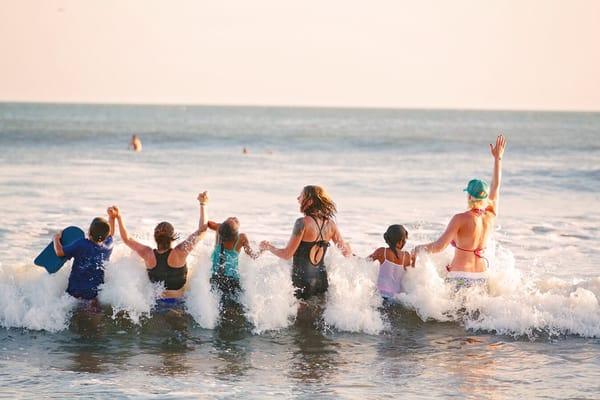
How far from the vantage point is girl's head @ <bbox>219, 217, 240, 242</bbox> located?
958 centimetres

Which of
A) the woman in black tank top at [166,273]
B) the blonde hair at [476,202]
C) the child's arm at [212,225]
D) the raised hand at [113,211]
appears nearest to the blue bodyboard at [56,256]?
the raised hand at [113,211]

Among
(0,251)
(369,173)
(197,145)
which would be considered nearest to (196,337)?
(0,251)

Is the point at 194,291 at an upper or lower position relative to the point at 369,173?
lower

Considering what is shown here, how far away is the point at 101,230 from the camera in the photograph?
9.58 meters

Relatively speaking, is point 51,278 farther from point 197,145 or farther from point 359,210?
point 197,145

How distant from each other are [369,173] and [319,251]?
24399mm

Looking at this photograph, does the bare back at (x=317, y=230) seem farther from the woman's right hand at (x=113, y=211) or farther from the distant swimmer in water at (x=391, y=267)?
the woman's right hand at (x=113, y=211)

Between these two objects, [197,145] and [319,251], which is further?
[197,145]

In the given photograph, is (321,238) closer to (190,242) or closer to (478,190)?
(190,242)

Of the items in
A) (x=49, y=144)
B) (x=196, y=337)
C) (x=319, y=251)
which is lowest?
(x=196, y=337)

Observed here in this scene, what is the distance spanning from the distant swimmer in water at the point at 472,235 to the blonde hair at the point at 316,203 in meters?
1.17

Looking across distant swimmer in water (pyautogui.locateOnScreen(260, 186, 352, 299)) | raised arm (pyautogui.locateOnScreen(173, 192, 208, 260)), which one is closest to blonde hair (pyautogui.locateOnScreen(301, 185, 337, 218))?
distant swimmer in water (pyautogui.locateOnScreen(260, 186, 352, 299))

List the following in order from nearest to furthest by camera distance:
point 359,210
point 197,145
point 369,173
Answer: point 359,210 < point 369,173 < point 197,145

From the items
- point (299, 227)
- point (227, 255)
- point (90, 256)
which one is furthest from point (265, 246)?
point (90, 256)
